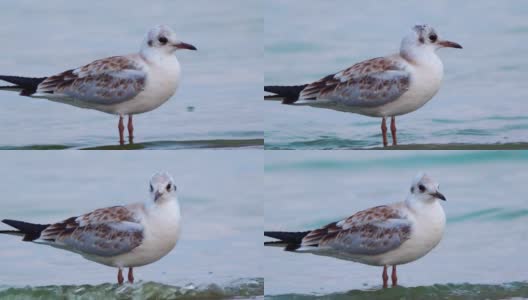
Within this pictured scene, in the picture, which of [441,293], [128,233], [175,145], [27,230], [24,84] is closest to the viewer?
[128,233]

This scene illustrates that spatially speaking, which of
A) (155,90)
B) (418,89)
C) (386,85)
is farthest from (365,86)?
(155,90)

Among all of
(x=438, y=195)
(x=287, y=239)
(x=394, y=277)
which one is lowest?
(x=394, y=277)

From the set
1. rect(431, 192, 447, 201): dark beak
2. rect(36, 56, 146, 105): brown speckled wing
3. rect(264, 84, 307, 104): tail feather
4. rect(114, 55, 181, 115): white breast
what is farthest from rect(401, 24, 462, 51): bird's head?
rect(36, 56, 146, 105): brown speckled wing

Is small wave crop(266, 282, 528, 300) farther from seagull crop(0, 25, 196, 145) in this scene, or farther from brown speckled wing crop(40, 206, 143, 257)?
seagull crop(0, 25, 196, 145)

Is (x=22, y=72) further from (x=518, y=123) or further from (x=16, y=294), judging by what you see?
(x=518, y=123)

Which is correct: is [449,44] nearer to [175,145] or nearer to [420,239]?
[420,239]

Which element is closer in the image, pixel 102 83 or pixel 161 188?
pixel 161 188

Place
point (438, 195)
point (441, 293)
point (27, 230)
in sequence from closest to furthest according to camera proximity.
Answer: point (438, 195)
point (27, 230)
point (441, 293)

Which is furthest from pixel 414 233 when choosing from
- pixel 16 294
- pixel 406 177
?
pixel 16 294
